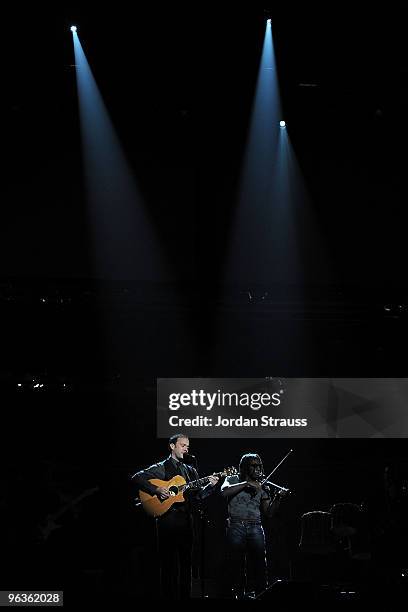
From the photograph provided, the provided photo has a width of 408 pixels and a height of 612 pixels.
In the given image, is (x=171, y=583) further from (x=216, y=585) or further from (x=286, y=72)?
(x=286, y=72)

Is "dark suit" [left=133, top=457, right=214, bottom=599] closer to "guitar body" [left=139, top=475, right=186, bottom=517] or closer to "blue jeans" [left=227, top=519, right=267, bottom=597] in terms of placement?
"guitar body" [left=139, top=475, right=186, bottom=517]

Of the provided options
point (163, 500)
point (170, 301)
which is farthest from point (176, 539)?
point (170, 301)

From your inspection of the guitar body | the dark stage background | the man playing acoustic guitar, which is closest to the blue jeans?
the man playing acoustic guitar

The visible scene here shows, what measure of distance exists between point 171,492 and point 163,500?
0.36 ft

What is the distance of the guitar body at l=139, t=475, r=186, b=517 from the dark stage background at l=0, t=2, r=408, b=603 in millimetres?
1432

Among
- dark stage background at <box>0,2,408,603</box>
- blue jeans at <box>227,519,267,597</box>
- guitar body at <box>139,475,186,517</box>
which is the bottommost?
blue jeans at <box>227,519,267,597</box>

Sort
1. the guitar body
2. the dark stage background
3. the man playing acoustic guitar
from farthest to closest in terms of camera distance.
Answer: the dark stage background → the guitar body → the man playing acoustic guitar

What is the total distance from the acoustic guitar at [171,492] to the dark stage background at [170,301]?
4.77 ft

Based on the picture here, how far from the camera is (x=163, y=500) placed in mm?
6859

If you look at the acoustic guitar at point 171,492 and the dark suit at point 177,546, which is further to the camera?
the acoustic guitar at point 171,492

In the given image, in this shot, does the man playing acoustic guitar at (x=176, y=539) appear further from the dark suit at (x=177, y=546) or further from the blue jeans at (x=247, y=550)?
the blue jeans at (x=247, y=550)

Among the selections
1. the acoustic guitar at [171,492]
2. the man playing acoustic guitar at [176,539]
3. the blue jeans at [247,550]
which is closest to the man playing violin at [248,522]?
the blue jeans at [247,550]

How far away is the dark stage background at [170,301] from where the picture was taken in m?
8.34

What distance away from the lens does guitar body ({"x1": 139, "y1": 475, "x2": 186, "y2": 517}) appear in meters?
6.84
